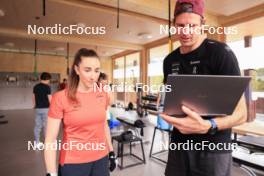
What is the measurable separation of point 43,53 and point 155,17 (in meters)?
8.53

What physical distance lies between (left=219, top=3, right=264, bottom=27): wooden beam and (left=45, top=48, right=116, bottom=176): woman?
14.7 feet

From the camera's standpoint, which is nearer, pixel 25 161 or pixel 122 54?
pixel 25 161

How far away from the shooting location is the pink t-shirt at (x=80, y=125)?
5.14ft

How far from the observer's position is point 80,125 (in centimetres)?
160

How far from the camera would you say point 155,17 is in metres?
4.85

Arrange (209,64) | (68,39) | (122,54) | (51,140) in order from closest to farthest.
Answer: (209,64) < (51,140) < (68,39) < (122,54)

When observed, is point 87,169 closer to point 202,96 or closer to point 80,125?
point 80,125

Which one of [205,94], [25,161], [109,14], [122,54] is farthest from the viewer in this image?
[122,54]

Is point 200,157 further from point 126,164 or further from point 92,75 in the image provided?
point 126,164

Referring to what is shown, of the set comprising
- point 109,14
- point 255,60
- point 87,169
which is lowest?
point 87,169

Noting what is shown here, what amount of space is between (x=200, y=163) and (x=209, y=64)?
547 millimetres

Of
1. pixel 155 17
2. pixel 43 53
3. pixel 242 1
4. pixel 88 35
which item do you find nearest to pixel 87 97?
pixel 155 17

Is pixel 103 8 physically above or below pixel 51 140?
above

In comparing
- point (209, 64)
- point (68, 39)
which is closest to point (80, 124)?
point (209, 64)
